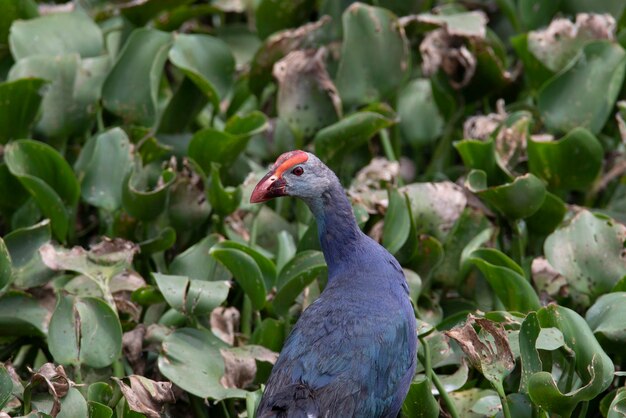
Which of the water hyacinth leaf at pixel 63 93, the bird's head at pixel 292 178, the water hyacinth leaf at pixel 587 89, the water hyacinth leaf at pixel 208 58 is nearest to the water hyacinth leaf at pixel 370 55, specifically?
the water hyacinth leaf at pixel 208 58

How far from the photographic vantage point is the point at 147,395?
3984 mm

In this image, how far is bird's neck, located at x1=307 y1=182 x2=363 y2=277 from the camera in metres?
4.09

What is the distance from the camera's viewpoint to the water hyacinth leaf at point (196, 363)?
4.14 m

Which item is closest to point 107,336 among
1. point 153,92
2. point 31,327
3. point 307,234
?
point 31,327

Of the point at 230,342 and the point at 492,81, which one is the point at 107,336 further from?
the point at 492,81

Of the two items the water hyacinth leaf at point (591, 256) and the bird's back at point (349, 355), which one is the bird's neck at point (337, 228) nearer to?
the bird's back at point (349, 355)

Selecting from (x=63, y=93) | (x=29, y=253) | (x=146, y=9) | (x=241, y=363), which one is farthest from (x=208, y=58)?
(x=241, y=363)

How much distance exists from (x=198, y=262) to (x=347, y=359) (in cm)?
115

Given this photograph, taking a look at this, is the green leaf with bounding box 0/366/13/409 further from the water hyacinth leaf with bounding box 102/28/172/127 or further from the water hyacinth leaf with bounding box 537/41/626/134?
the water hyacinth leaf with bounding box 537/41/626/134

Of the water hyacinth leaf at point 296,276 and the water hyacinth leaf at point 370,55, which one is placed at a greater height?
the water hyacinth leaf at point 370,55

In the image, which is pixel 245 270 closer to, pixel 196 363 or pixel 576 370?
pixel 196 363

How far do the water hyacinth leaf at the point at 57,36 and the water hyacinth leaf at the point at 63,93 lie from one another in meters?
0.22

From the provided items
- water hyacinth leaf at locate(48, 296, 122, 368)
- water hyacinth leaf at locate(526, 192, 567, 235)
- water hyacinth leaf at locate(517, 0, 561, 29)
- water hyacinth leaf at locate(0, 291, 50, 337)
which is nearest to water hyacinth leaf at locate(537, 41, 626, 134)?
water hyacinth leaf at locate(526, 192, 567, 235)

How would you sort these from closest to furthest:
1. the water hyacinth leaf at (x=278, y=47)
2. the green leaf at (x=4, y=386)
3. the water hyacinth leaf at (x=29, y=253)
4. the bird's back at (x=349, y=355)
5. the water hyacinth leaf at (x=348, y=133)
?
the bird's back at (x=349, y=355)
the green leaf at (x=4, y=386)
the water hyacinth leaf at (x=29, y=253)
the water hyacinth leaf at (x=348, y=133)
the water hyacinth leaf at (x=278, y=47)
